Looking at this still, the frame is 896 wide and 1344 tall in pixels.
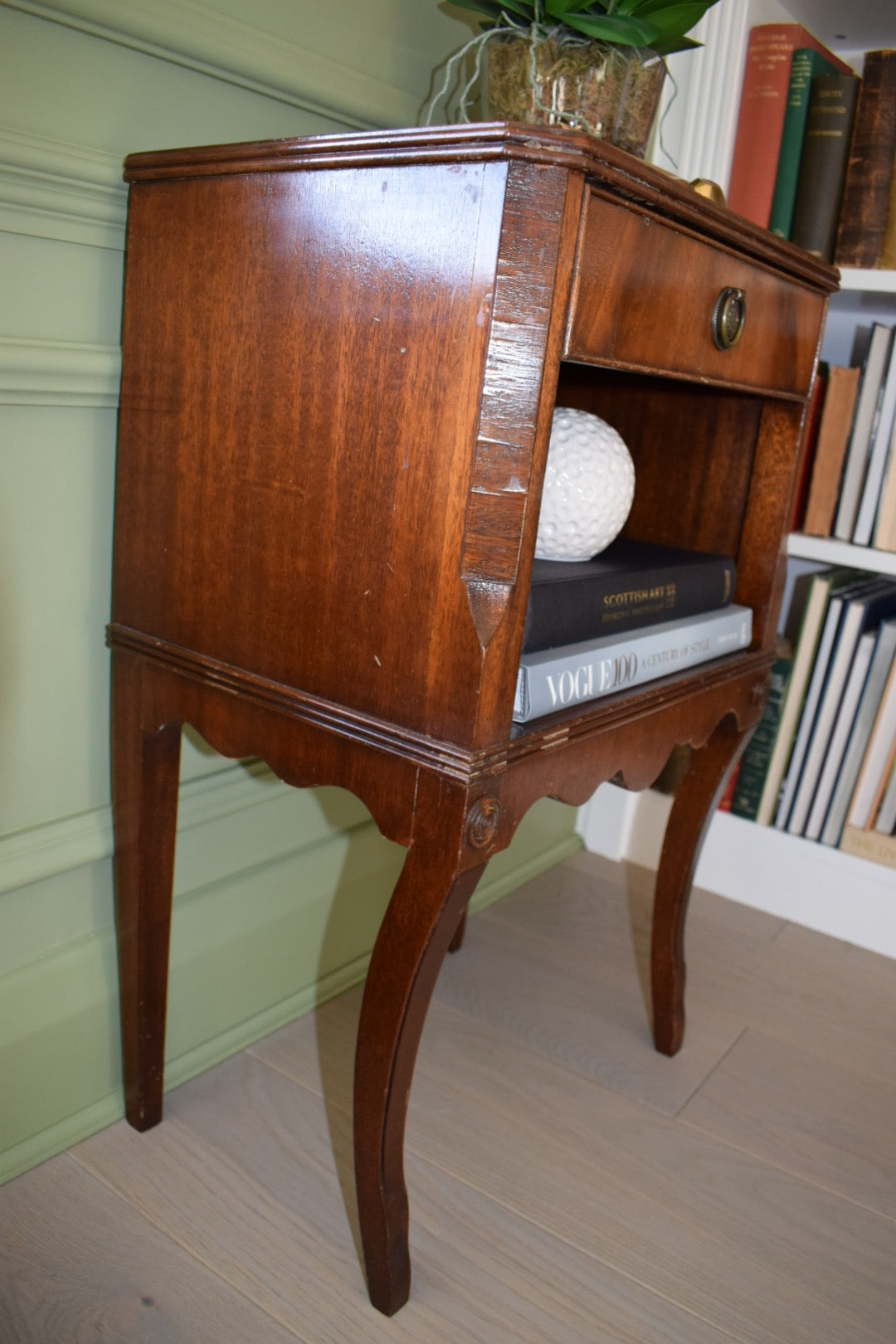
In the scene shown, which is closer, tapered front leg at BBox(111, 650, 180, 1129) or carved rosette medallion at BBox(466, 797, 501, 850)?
carved rosette medallion at BBox(466, 797, 501, 850)

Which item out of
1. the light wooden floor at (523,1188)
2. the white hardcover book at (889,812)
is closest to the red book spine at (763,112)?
the white hardcover book at (889,812)

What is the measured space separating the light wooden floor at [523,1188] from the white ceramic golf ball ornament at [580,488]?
0.53 meters

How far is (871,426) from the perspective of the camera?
130cm

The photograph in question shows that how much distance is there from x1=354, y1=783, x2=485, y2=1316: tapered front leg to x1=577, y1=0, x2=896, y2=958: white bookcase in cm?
81

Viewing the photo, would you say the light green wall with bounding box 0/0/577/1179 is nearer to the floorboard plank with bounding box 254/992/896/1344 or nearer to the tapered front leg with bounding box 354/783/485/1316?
the floorboard plank with bounding box 254/992/896/1344

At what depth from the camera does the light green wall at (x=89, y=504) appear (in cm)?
70

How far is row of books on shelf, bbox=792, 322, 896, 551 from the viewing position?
1.28 metres

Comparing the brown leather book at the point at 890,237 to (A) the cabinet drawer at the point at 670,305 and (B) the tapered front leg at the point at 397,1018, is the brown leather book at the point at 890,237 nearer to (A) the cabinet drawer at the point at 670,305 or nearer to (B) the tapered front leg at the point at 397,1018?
(A) the cabinet drawer at the point at 670,305

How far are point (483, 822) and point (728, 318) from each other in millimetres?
386

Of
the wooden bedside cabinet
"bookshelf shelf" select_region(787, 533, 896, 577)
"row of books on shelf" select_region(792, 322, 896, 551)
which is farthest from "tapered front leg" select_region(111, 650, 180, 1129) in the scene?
"row of books on shelf" select_region(792, 322, 896, 551)

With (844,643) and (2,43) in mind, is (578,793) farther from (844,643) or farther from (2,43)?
(844,643)

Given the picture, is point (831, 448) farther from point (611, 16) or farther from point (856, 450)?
point (611, 16)

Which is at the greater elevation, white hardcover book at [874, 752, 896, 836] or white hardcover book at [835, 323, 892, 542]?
Answer: white hardcover book at [835, 323, 892, 542]

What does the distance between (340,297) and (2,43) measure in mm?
283
